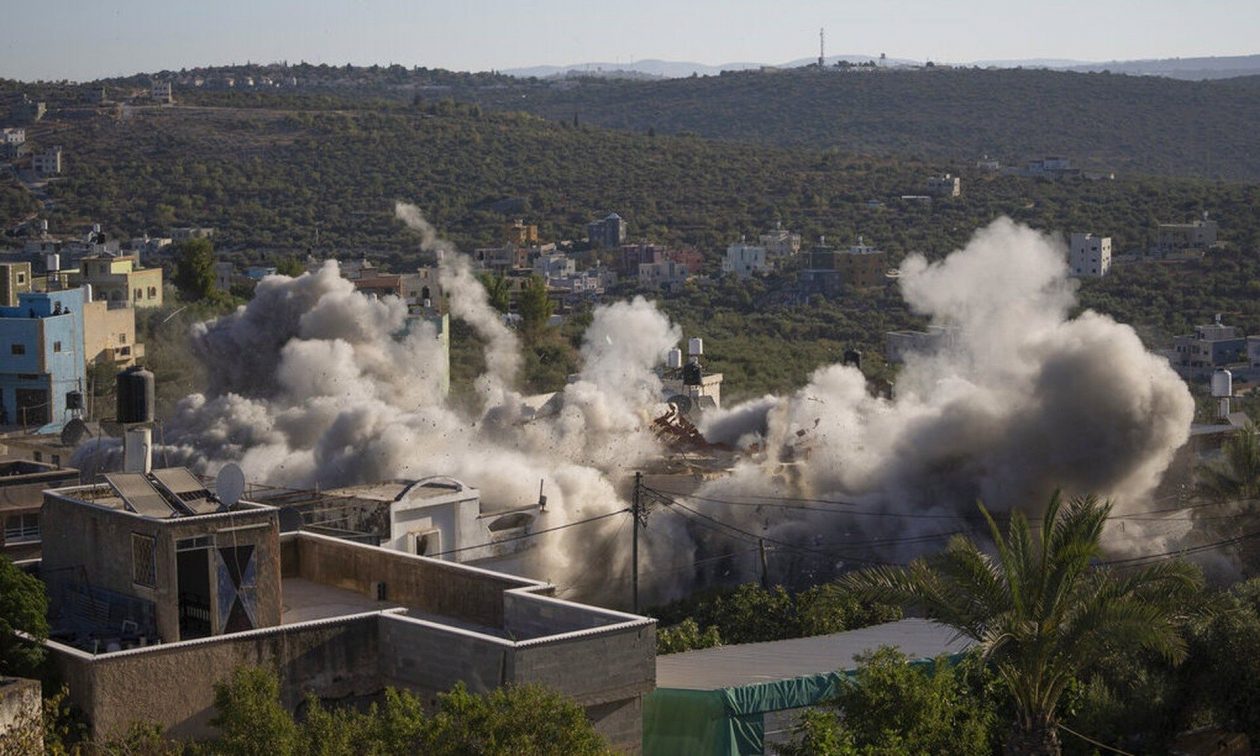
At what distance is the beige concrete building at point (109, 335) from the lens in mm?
50094

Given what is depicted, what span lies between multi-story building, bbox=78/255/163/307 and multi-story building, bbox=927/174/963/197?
149ft

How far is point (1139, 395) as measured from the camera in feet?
113

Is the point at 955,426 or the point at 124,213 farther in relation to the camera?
the point at 124,213

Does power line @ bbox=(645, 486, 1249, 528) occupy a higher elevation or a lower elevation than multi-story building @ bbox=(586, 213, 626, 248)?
lower

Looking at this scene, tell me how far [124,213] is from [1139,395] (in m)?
61.4

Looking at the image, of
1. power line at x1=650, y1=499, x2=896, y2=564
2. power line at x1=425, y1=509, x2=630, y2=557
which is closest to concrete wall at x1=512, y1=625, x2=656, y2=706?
power line at x1=425, y1=509, x2=630, y2=557

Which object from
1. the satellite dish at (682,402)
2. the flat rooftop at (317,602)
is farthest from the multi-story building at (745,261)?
the flat rooftop at (317,602)

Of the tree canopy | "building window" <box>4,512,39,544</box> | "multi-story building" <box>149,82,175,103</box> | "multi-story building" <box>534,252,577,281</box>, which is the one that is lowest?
"multi-story building" <box>534,252,577,281</box>

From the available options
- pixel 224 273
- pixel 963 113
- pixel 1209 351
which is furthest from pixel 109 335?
pixel 963 113

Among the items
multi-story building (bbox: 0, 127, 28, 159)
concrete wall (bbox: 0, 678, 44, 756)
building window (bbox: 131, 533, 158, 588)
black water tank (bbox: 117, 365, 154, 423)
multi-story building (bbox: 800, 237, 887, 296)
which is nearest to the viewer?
concrete wall (bbox: 0, 678, 44, 756)

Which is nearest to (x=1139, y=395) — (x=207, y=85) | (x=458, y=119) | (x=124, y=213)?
(x=124, y=213)

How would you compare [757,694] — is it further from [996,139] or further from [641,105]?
[641,105]

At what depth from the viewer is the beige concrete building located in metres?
50.1

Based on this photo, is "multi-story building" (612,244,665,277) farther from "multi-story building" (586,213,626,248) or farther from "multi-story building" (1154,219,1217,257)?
"multi-story building" (1154,219,1217,257)
